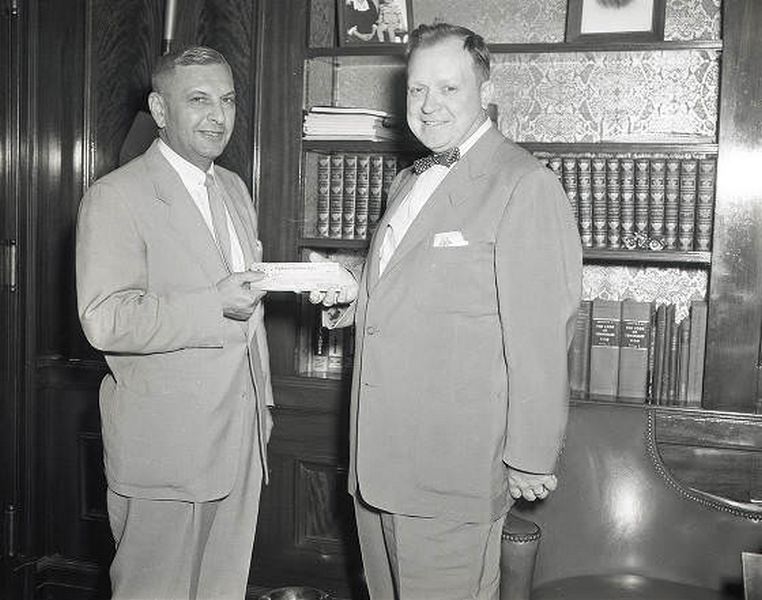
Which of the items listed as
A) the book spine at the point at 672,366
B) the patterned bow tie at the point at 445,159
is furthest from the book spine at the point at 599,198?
the patterned bow tie at the point at 445,159

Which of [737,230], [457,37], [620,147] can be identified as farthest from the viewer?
[620,147]

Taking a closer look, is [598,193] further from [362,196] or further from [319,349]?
[319,349]

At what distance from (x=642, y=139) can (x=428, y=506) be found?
1.67m

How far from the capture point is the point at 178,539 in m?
2.16

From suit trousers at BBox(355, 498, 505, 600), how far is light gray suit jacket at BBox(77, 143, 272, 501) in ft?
1.54

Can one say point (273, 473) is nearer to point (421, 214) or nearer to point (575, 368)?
point (575, 368)

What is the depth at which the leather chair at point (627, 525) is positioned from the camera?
2400mm

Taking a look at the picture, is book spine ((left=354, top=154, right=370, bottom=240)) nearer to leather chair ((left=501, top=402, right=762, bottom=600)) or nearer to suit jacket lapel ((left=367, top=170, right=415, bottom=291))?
suit jacket lapel ((left=367, top=170, right=415, bottom=291))

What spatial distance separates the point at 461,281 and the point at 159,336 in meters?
0.72

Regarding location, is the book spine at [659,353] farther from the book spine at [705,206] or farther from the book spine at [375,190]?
the book spine at [375,190]

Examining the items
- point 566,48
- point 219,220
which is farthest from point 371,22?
point 219,220

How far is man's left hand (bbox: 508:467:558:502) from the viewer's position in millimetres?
1964

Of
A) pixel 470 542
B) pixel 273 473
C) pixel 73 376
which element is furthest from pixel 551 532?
pixel 73 376

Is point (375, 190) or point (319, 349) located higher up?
point (375, 190)
